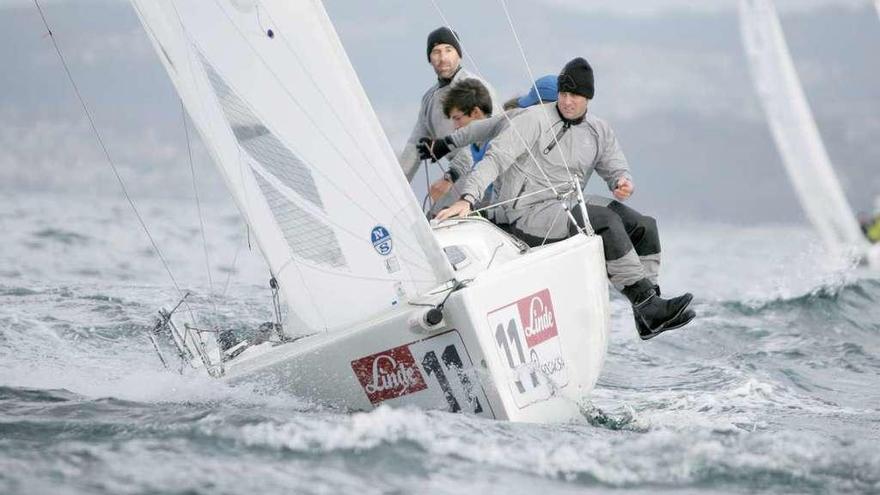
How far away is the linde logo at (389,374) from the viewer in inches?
194

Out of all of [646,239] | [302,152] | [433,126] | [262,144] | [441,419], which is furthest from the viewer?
[433,126]

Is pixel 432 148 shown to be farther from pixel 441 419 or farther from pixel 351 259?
pixel 441 419

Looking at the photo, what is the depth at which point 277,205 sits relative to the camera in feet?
18.1

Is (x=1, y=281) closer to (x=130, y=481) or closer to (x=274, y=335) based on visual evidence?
(x=274, y=335)

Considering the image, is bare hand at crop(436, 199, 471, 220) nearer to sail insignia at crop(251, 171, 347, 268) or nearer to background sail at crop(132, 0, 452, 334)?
background sail at crop(132, 0, 452, 334)

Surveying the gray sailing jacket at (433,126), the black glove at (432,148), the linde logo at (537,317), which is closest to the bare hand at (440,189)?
the gray sailing jacket at (433,126)

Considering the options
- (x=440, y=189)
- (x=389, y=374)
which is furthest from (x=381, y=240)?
(x=440, y=189)

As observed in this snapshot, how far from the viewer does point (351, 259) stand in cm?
531

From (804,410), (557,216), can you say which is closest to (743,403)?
(804,410)

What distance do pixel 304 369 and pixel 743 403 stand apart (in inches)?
98.2

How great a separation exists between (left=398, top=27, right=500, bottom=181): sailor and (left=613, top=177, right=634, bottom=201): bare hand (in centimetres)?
88

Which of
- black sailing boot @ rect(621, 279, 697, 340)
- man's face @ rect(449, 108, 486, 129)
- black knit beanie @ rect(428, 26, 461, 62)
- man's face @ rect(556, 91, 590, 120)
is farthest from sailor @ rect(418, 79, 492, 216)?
black sailing boot @ rect(621, 279, 697, 340)

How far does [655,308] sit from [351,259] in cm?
134

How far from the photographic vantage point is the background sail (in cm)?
515
